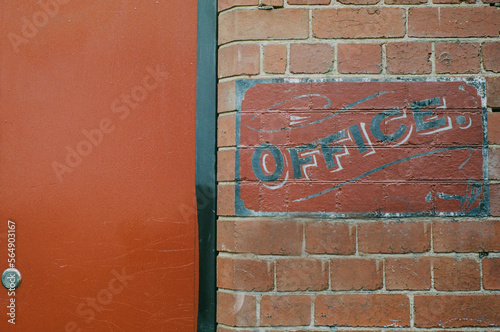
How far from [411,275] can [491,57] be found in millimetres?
826

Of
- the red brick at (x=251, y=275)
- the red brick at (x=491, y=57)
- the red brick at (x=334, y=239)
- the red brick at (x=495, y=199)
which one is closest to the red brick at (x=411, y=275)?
the red brick at (x=334, y=239)

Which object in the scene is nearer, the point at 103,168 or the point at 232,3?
the point at 232,3

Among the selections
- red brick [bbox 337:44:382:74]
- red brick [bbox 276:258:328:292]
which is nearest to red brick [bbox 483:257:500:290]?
red brick [bbox 276:258:328:292]

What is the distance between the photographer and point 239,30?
55.6 inches

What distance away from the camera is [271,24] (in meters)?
1.40

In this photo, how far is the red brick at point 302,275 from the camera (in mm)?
1351

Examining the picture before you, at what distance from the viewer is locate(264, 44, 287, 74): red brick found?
1.39 m

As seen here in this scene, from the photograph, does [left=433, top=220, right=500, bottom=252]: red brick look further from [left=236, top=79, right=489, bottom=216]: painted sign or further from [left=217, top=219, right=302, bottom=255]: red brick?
[left=217, top=219, right=302, bottom=255]: red brick

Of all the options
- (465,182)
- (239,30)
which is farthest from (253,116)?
(465,182)

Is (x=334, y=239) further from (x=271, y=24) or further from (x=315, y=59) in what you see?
(x=271, y=24)

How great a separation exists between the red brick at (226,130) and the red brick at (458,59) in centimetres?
76

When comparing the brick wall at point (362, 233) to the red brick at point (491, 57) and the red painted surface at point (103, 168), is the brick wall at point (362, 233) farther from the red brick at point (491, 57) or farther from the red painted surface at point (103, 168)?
the red painted surface at point (103, 168)

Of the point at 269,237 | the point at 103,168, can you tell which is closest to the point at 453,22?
the point at 269,237

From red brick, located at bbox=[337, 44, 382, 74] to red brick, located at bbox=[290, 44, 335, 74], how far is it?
0.04 metres
